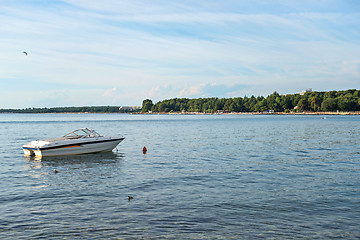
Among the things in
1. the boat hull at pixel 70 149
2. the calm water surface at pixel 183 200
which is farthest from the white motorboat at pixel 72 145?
the calm water surface at pixel 183 200

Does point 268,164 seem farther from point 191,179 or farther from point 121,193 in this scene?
point 121,193

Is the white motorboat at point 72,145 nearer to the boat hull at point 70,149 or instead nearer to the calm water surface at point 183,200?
the boat hull at point 70,149

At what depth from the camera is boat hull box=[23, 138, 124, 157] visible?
35162 millimetres

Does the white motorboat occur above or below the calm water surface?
above

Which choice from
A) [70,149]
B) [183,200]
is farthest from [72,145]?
[183,200]

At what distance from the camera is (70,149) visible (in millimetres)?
36375

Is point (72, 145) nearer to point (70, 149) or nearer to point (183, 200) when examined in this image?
point (70, 149)

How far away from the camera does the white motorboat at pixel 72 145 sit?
3516 cm

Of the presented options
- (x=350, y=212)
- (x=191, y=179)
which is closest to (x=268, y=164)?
(x=191, y=179)

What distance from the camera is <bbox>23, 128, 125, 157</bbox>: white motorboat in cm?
3516

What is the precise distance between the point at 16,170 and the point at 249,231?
22602 millimetres

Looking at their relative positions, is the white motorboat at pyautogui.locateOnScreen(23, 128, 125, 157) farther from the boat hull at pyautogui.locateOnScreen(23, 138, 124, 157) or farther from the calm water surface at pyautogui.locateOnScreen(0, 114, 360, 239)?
the calm water surface at pyautogui.locateOnScreen(0, 114, 360, 239)

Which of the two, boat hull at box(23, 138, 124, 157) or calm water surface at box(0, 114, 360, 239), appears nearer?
calm water surface at box(0, 114, 360, 239)

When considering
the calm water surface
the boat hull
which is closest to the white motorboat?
the boat hull
